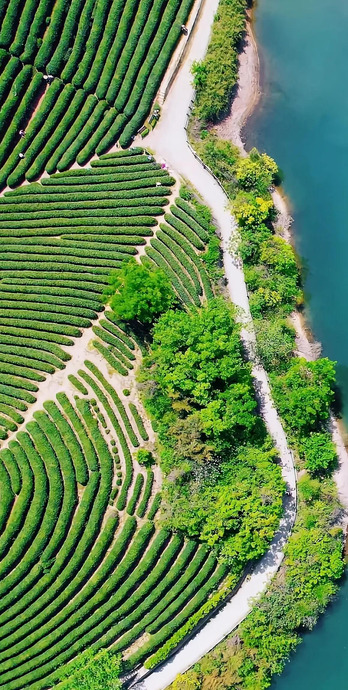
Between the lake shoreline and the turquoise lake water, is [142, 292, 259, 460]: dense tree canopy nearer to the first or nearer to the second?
the lake shoreline

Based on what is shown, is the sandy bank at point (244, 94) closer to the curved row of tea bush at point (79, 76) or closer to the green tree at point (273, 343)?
the curved row of tea bush at point (79, 76)

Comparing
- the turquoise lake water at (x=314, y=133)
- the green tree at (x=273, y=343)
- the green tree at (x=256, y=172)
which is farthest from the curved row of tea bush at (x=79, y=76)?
the green tree at (x=273, y=343)

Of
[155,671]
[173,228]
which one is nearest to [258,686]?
[155,671]

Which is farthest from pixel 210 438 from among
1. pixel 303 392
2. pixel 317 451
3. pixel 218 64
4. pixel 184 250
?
pixel 218 64

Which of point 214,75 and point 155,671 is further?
Result: point 214,75

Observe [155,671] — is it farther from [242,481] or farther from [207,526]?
[242,481]

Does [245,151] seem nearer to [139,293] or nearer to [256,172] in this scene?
[256,172]
